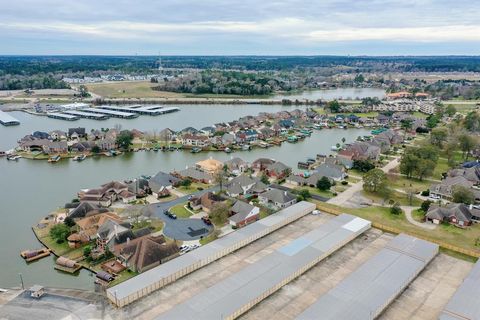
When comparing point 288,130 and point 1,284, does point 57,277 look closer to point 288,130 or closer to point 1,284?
point 1,284

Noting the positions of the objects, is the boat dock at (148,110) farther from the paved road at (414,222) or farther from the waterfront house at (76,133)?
the paved road at (414,222)

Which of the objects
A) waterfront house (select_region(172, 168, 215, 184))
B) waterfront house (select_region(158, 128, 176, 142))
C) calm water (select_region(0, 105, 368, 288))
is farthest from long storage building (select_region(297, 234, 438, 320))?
waterfront house (select_region(158, 128, 176, 142))

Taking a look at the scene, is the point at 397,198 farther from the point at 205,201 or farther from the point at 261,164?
the point at 205,201

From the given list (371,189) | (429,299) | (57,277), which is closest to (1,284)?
(57,277)

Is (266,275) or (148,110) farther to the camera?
(148,110)

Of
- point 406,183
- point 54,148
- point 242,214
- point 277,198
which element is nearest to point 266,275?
point 242,214

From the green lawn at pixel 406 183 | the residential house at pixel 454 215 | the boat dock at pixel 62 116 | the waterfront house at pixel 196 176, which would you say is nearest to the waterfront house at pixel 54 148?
the waterfront house at pixel 196 176
